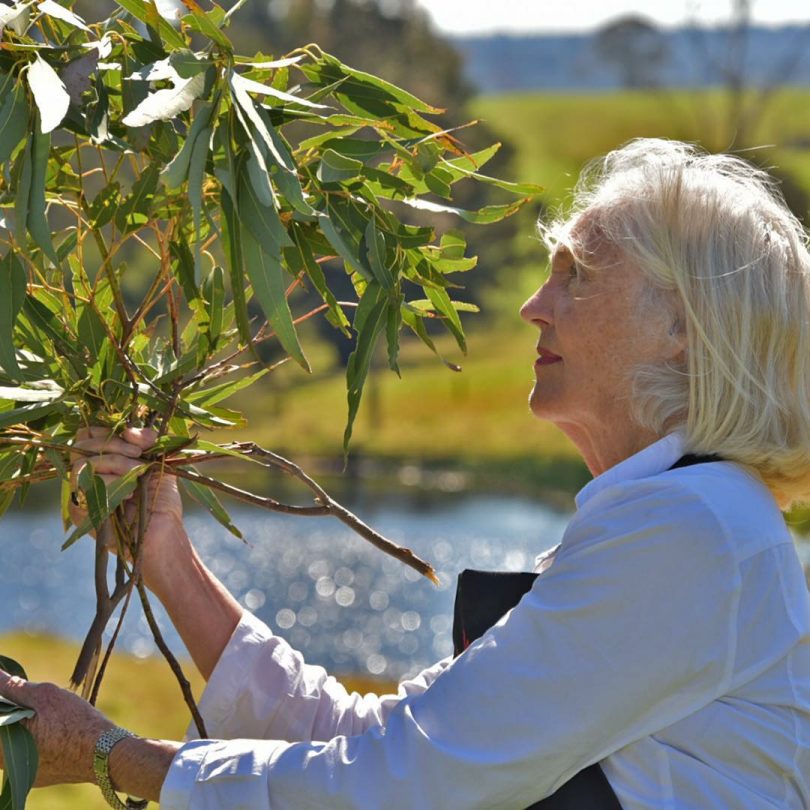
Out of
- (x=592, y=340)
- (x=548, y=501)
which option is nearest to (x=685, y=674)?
(x=592, y=340)

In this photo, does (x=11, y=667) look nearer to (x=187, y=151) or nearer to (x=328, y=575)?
(x=187, y=151)

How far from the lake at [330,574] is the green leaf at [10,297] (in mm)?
6034

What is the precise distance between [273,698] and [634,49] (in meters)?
38.0

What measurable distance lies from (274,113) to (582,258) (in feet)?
1.34

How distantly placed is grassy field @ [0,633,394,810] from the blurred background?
23mm

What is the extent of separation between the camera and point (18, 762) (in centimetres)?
137

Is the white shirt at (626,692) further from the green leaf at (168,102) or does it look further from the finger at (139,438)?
the green leaf at (168,102)

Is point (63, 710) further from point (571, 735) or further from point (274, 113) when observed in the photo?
point (274, 113)

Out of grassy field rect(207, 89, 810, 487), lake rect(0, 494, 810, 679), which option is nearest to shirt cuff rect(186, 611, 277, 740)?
lake rect(0, 494, 810, 679)

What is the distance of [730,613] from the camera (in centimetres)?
125

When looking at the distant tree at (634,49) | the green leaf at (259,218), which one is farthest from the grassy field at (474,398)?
the green leaf at (259,218)

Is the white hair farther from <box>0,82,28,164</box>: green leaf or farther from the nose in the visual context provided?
<box>0,82,28,164</box>: green leaf

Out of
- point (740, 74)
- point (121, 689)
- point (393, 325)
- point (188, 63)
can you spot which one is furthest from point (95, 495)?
point (740, 74)

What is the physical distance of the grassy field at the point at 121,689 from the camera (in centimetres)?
471
